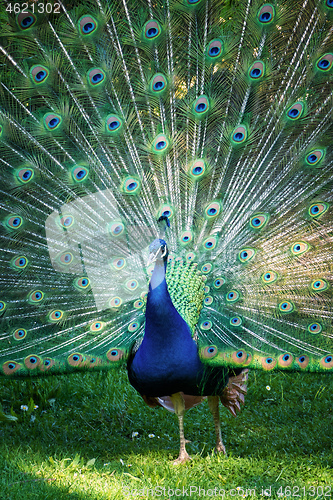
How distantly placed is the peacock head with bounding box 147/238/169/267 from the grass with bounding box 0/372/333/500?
1.49 meters

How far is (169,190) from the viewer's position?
3.87m

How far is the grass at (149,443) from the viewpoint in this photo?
3480 millimetres

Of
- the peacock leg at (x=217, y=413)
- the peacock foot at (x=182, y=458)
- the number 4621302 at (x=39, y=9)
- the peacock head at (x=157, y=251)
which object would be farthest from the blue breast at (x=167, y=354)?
the number 4621302 at (x=39, y=9)

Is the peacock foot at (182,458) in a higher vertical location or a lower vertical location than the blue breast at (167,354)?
lower

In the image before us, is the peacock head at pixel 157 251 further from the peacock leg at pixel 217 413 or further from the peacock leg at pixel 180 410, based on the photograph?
the peacock leg at pixel 217 413

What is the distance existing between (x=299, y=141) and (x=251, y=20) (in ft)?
2.88

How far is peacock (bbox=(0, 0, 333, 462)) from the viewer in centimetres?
354

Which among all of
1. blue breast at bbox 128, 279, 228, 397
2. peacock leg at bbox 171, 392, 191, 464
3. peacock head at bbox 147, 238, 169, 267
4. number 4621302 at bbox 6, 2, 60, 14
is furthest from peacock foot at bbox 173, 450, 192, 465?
number 4621302 at bbox 6, 2, 60, 14

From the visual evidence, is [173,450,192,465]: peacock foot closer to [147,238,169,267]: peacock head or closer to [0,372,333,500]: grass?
[0,372,333,500]: grass

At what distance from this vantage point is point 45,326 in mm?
3865

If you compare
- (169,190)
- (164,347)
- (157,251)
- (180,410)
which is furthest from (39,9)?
(180,410)

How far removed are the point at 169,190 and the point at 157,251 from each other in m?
0.76

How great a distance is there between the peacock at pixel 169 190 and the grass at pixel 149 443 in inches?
14.1

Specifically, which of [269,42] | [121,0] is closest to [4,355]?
[121,0]
